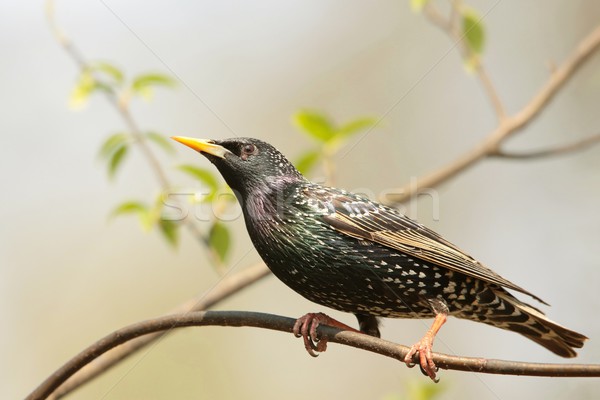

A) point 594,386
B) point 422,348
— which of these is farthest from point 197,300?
point 594,386

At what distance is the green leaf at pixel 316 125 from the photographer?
4.62m

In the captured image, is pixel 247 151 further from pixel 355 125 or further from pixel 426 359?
pixel 426 359

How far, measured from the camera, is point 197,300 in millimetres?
4516

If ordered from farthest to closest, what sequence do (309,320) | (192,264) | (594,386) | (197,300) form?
(192,264) < (594,386) < (197,300) < (309,320)

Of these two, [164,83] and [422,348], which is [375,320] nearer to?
[422,348]

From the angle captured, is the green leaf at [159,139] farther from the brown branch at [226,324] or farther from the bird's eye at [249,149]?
the brown branch at [226,324]

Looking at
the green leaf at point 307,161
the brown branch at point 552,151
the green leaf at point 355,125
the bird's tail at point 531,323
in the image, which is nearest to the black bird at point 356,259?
the bird's tail at point 531,323

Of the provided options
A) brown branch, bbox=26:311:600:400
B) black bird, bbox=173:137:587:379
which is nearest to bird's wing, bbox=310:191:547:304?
black bird, bbox=173:137:587:379

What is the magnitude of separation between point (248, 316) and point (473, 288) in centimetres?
149

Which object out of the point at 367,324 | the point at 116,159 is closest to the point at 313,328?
the point at 367,324

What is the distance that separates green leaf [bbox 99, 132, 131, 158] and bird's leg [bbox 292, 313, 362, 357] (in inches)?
63.4

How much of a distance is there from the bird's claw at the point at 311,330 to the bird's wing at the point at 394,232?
1.43 feet

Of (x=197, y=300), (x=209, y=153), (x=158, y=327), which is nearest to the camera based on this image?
(x=158, y=327)

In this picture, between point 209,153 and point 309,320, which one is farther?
point 209,153
